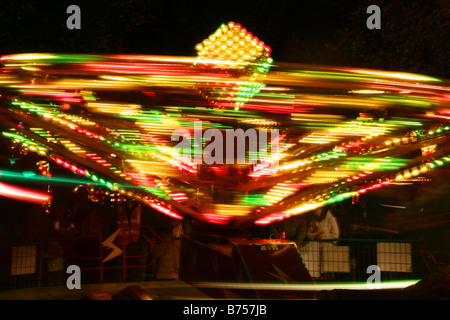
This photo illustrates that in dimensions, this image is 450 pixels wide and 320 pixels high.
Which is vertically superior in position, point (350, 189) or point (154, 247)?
point (350, 189)

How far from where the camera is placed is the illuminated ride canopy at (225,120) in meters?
4.79

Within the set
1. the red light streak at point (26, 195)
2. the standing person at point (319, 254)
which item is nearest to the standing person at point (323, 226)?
the standing person at point (319, 254)

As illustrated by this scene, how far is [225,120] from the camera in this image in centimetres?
550

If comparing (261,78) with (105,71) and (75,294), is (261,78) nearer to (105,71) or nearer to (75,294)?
(105,71)

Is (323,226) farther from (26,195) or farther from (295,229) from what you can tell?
(26,195)

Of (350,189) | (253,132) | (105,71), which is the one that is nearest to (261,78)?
(253,132)

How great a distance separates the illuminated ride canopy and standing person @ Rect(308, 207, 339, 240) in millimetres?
3546

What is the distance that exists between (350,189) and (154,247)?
510 centimetres

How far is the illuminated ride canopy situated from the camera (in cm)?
479

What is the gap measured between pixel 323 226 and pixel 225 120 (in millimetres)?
5668

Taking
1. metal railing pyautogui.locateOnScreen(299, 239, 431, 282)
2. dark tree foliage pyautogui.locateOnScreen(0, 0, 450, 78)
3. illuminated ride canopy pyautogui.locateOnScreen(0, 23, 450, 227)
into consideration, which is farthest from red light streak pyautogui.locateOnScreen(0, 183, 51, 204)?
metal railing pyautogui.locateOnScreen(299, 239, 431, 282)

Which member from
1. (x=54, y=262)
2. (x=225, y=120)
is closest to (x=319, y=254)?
(x=54, y=262)

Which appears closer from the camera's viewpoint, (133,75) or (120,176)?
(133,75)
